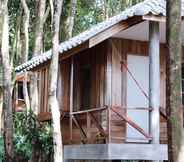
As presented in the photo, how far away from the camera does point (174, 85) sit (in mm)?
5992

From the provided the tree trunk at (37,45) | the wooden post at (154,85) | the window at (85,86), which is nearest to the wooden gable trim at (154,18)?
the wooden post at (154,85)

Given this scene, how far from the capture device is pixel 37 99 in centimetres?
1748

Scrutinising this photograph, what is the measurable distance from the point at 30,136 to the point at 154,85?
701 centimetres

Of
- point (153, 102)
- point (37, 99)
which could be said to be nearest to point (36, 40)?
point (37, 99)

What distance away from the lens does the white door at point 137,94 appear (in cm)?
1221

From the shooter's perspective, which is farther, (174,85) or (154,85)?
(154,85)

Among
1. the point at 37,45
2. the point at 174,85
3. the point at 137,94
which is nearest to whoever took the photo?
the point at 174,85

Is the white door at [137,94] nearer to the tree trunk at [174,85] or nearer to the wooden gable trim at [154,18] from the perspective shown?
the wooden gable trim at [154,18]

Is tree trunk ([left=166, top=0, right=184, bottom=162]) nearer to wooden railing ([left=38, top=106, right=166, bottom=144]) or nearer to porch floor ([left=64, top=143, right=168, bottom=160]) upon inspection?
porch floor ([left=64, top=143, right=168, bottom=160])

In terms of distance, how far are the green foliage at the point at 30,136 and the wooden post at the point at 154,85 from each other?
21.4 feet

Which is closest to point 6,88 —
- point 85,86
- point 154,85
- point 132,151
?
point 85,86

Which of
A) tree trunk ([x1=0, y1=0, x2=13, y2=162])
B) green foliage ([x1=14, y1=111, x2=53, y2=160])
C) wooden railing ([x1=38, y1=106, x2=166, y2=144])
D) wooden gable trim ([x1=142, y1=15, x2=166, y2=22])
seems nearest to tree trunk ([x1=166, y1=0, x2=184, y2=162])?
wooden gable trim ([x1=142, y1=15, x2=166, y2=22])

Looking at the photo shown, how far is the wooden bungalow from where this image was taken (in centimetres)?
977

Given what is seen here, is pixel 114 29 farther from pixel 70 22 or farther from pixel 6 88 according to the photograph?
pixel 70 22
